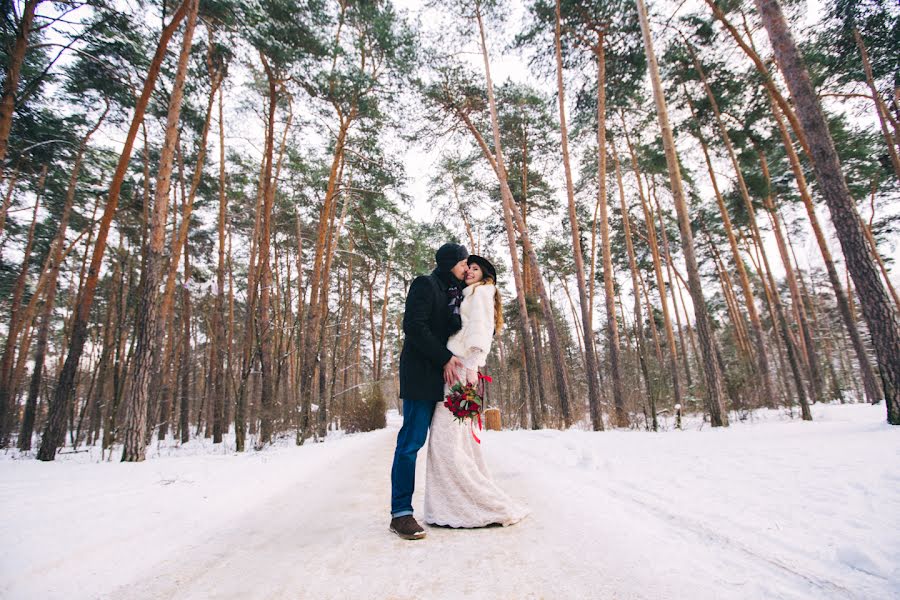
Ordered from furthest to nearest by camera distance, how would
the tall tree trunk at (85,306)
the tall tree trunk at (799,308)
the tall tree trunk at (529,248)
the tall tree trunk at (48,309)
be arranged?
the tall tree trunk at (799,308)
the tall tree trunk at (529,248)
the tall tree trunk at (48,309)
the tall tree trunk at (85,306)

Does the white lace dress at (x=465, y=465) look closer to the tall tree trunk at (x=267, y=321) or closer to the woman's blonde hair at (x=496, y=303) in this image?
the woman's blonde hair at (x=496, y=303)

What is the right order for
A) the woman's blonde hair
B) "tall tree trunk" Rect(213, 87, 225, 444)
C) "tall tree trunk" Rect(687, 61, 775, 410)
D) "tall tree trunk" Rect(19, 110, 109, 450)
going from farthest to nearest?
"tall tree trunk" Rect(213, 87, 225, 444), "tall tree trunk" Rect(687, 61, 775, 410), "tall tree trunk" Rect(19, 110, 109, 450), the woman's blonde hair

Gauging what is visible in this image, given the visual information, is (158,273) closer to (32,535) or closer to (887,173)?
(32,535)

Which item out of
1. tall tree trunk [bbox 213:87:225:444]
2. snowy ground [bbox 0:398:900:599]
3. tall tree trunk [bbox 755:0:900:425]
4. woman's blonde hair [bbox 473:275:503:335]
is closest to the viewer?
snowy ground [bbox 0:398:900:599]

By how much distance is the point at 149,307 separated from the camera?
253 inches

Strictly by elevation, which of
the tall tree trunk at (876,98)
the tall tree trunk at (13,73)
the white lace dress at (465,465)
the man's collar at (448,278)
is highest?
the tall tree trunk at (876,98)

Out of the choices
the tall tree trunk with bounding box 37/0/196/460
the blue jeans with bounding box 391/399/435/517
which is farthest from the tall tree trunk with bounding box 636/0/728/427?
the tall tree trunk with bounding box 37/0/196/460

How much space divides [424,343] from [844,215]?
18.2 feet

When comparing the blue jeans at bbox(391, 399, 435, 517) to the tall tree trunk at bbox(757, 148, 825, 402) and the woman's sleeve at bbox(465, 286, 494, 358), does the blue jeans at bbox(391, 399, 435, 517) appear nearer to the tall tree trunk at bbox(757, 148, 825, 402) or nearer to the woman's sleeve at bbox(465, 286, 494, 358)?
the woman's sleeve at bbox(465, 286, 494, 358)

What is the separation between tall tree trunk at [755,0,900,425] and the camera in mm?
4283

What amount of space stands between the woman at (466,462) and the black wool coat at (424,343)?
109 mm

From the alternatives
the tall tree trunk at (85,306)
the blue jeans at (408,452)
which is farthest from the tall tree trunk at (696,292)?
the tall tree trunk at (85,306)

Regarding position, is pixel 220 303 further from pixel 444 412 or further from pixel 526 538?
pixel 526 538

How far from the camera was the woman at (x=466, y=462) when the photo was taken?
2.37 m
